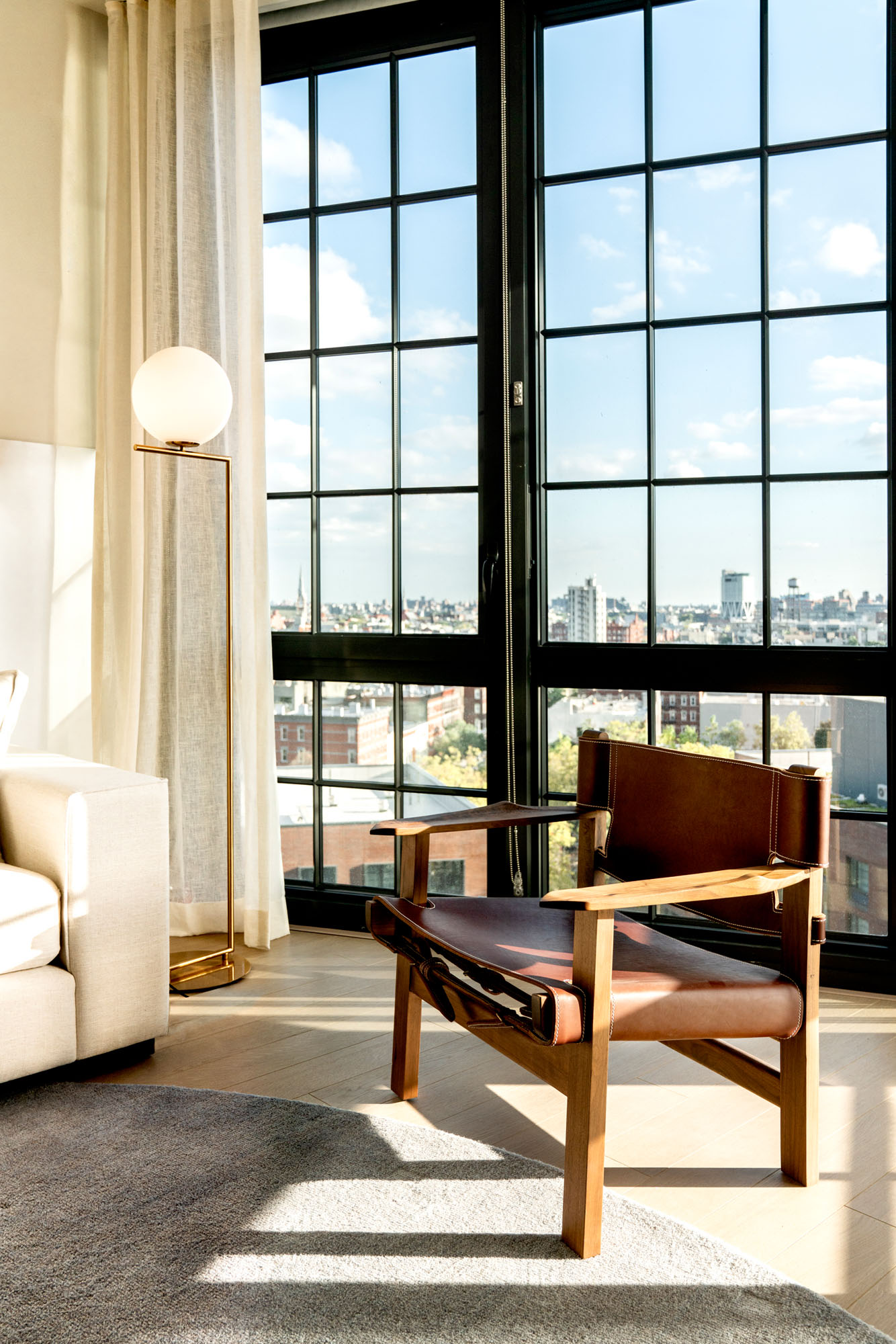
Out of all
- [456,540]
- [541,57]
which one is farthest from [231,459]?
[541,57]

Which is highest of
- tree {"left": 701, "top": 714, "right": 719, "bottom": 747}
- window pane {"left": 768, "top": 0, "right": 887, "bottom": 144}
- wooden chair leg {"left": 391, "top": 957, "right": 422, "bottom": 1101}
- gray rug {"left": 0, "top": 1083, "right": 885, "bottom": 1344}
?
window pane {"left": 768, "top": 0, "right": 887, "bottom": 144}

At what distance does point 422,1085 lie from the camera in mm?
2463

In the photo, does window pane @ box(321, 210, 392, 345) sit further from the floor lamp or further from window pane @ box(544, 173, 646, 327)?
the floor lamp

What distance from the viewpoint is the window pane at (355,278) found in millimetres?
3586

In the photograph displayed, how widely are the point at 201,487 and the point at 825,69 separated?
211 centimetres

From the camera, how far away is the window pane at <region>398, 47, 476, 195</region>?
343 cm

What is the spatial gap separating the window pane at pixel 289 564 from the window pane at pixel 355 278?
0.56 meters

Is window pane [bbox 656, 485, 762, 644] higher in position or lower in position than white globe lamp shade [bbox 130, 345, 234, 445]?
lower

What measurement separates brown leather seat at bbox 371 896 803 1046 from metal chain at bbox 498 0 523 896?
1156 millimetres

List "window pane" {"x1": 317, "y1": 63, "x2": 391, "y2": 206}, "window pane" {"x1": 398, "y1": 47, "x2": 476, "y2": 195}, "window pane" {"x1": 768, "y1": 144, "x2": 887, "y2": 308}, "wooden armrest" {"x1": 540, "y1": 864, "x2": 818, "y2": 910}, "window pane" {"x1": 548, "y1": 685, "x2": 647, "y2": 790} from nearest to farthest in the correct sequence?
"wooden armrest" {"x1": 540, "y1": 864, "x2": 818, "y2": 910} < "window pane" {"x1": 768, "y1": 144, "x2": 887, "y2": 308} < "window pane" {"x1": 548, "y1": 685, "x2": 647, "y2": 790} < "window pane" {"x1": 398, "y1": 47, "x2": 476, "y2": 195} < "window pane" {"x1": 317, "y1": 63, "x2": 391, "y2": 206}

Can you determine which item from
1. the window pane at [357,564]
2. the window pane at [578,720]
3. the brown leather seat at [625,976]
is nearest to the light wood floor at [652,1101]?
the brown leather seat at [625,976]

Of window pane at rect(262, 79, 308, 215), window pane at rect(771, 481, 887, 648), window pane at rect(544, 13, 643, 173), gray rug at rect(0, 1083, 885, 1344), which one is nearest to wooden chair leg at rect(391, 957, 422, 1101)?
gray rug at rect(0, 1083, 885, 1344)

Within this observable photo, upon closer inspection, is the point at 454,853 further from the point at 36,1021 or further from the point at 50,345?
the point at 50,345

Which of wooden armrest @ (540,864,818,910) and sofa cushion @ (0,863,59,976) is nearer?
wooden armrest @ (540,864,818,910)
